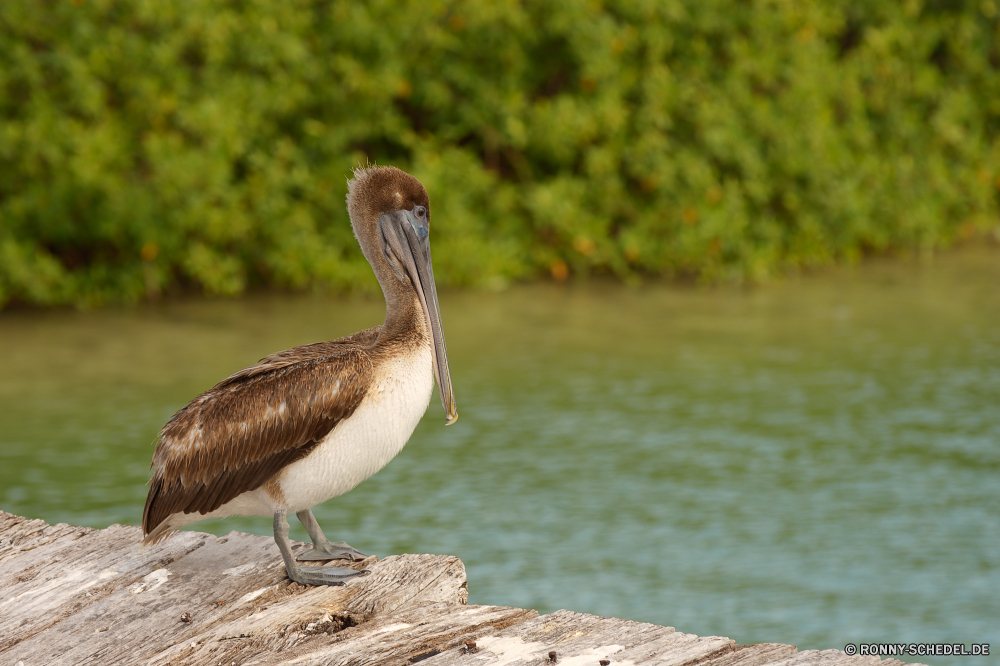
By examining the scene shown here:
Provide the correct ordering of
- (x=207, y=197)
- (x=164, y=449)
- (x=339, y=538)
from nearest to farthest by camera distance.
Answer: (x=164, y=449), (x=339, y=538), (x=207, y=197)

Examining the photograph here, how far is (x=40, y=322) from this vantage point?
11.2 meters

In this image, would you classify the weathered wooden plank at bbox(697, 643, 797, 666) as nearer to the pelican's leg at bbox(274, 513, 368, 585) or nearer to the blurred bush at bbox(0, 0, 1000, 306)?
the pelican's leg at bbox(274, 513, 368, 585)

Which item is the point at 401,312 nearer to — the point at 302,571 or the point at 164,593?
the point at 302,571

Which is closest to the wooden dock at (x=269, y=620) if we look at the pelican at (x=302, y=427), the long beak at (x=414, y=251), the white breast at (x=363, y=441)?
the pelican at (x=302, y=427)

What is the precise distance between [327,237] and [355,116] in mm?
1109

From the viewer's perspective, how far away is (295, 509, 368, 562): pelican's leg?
393 centimetres

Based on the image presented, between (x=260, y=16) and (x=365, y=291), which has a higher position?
(x=260, y=16)

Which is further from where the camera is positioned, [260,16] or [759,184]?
[759,184]

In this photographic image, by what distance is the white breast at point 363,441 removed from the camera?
11.9 ft

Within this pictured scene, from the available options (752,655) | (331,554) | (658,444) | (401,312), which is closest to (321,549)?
(331,554)

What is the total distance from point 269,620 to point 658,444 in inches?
175

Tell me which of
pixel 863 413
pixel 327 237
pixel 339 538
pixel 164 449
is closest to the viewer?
pixel 164 449

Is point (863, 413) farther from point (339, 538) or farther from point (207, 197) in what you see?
point (207, 197)

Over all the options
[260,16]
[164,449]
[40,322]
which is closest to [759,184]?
[260,16]
